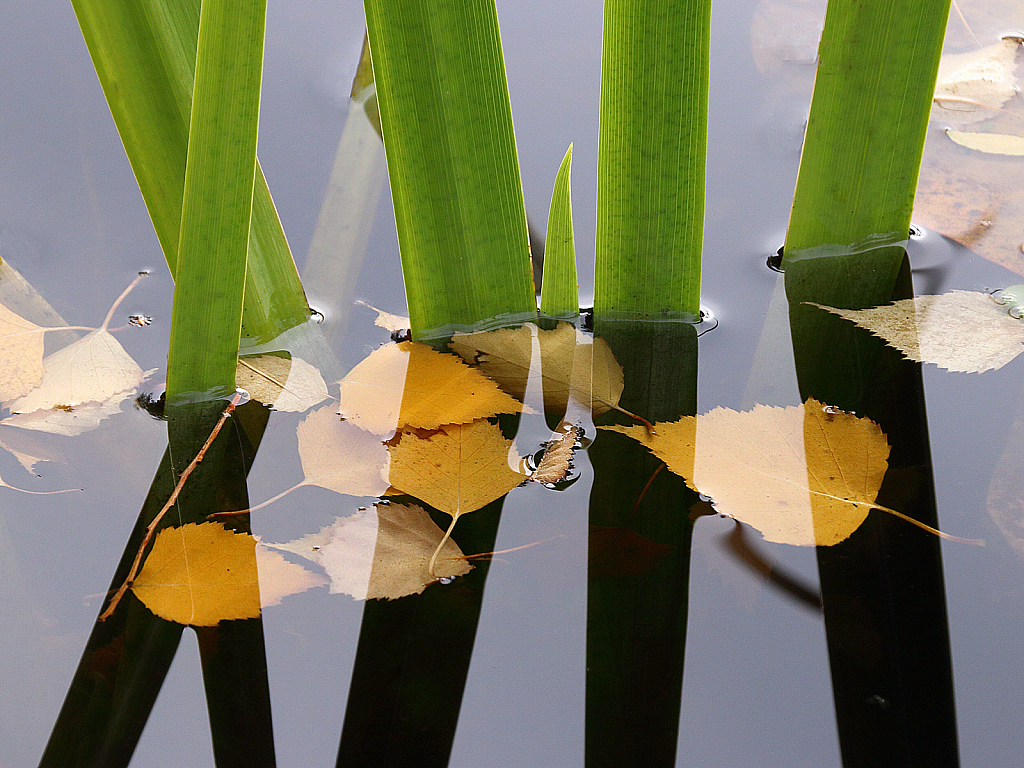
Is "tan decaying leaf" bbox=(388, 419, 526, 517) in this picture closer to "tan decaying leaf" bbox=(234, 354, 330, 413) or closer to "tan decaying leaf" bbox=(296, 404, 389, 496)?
"tan decaying leaf" bbox=(296, 404, 389, 496)

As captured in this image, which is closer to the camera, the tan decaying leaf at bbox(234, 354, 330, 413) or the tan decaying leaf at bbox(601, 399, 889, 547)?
the tan decaying leaf at bbox(601, 399, 889, 547)

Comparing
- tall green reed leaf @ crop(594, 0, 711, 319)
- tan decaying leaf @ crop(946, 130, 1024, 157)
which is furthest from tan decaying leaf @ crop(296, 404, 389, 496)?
tan decaying leaf @ crop(946, 130, 1024, 157)

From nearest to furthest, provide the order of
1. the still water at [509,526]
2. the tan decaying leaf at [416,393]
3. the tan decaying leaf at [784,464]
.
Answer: the still water at [509,526]
the tan decaying leaf at [784,464]
the tan decaying leaf at [416,393]

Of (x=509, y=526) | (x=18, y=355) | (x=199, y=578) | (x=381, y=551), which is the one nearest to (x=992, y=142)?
(x=509, y=526)

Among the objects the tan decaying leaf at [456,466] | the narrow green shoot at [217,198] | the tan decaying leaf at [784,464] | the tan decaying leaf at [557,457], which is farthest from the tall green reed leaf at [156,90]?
the tan decaying leaf at [784,464]

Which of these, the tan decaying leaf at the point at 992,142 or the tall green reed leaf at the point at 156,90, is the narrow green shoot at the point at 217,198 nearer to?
the tall green reed leaf at the point at 156,90

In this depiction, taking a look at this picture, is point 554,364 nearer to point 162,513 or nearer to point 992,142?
point 162,513

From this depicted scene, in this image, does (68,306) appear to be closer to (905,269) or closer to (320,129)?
(320,129)
